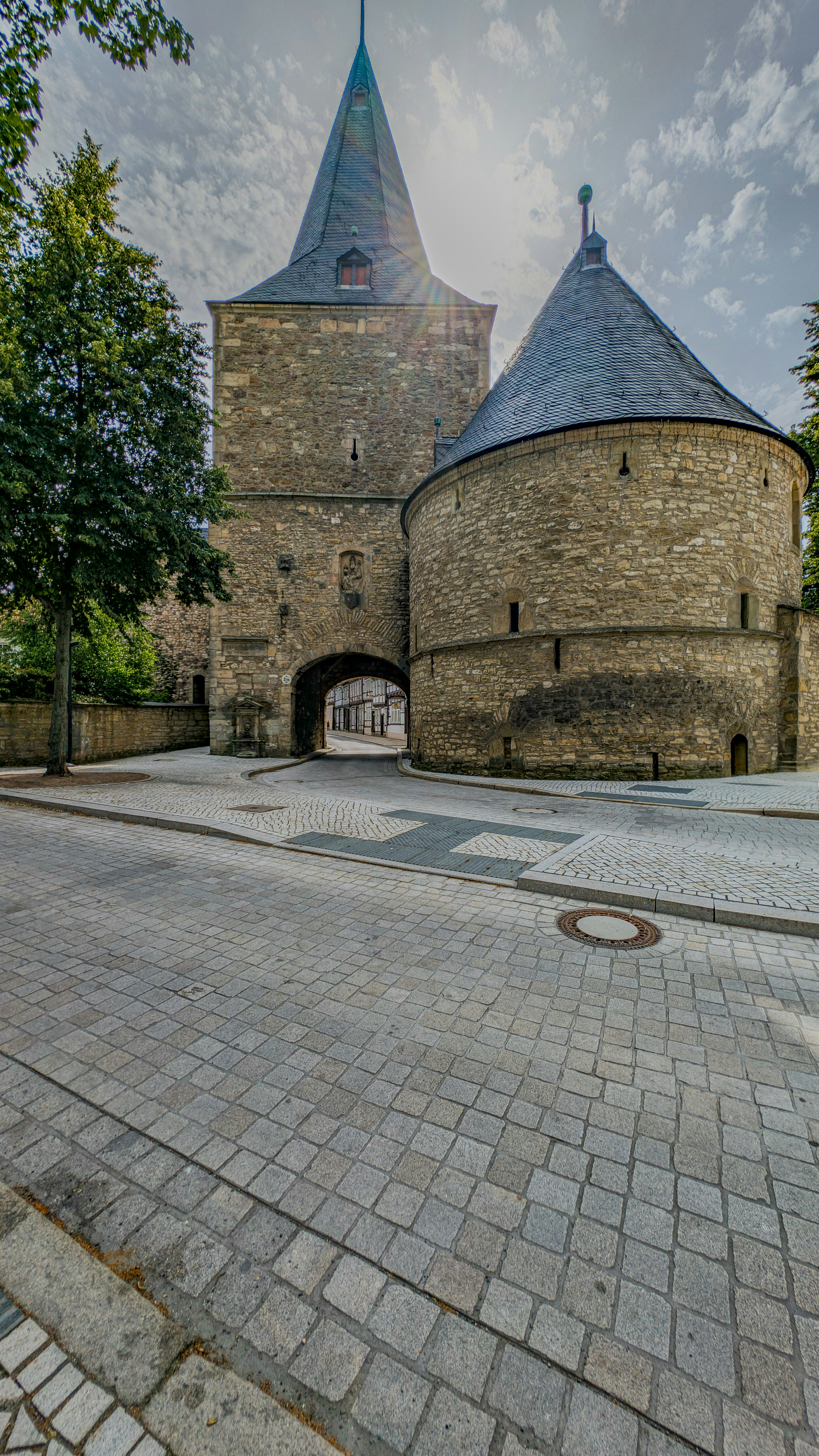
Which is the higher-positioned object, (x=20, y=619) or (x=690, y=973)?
(x=20, y=619)

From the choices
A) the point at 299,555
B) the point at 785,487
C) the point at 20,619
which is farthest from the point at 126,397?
the point at 785,487

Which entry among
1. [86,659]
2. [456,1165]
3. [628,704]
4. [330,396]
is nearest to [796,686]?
[628,704]

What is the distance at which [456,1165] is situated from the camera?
75.4 inches

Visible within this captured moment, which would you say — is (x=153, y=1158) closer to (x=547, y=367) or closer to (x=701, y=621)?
(x=701, y=621)

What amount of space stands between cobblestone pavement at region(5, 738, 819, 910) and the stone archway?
6.71 metres

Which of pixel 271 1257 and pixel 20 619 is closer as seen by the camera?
pixel 271 1257

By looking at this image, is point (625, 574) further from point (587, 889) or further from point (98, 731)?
point (98, 731)

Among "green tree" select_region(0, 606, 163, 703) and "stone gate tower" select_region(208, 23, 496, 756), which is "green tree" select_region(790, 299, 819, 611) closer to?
"stone gate tower" select_region(208, 23, 496, 756)

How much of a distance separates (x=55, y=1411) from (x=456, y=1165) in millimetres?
1167

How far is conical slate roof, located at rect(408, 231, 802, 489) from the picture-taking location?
1188 centimetres

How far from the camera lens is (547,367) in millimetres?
13945

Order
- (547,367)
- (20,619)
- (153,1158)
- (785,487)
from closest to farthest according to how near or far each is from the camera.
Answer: (153,1158) < (785,487) < (547,367) < (20,619)

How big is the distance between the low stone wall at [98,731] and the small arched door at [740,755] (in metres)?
16.1

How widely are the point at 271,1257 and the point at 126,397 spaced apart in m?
12.5
